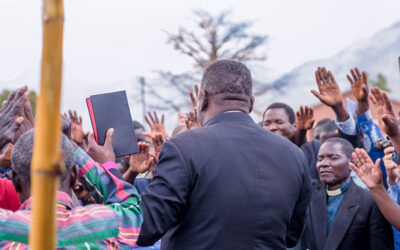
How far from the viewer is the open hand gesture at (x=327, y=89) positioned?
5.15 meters

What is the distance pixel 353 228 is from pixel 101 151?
2686mm

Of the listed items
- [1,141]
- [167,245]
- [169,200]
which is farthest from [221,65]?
[1,141]

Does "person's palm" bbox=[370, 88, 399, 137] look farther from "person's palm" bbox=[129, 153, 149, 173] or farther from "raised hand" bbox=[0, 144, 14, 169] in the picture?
"raised hand" bbox=[0, 144, 14, 169]

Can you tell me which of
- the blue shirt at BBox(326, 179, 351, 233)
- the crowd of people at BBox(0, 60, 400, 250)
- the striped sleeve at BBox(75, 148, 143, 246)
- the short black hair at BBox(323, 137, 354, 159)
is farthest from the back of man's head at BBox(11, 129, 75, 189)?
the short black hair at BBox(323, 137, 354, 159)

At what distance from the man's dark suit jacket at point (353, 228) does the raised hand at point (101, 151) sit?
2.53m

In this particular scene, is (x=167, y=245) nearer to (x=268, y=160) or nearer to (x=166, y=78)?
(x=268, y=160)

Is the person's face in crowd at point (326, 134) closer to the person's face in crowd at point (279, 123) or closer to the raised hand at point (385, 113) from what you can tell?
the person's face in crowd at point (279, 123)

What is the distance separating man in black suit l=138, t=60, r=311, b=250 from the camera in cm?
252

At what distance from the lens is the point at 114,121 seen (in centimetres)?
308

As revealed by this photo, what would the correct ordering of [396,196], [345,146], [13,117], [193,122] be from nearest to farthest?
[13,117] → [396,196] → [345,146] → [193,122]

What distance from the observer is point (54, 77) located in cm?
83

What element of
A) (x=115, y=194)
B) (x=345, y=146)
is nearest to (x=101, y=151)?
(x=115, y=194)

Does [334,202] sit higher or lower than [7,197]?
lower

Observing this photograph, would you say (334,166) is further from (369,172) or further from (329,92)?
(369,172)
